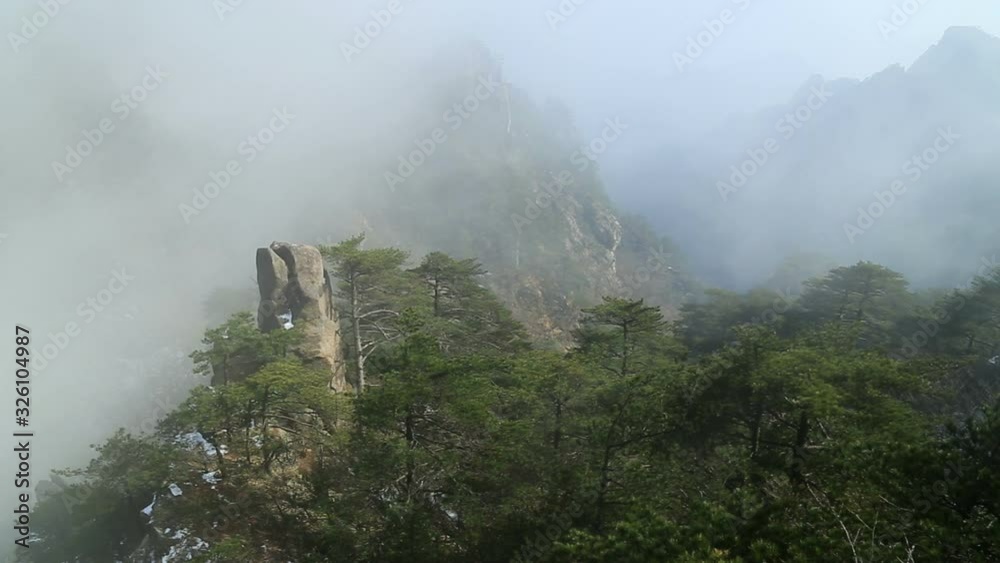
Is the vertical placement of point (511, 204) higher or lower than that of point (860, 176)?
higher

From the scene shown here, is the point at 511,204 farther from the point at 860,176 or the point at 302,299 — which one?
the point at 302,299

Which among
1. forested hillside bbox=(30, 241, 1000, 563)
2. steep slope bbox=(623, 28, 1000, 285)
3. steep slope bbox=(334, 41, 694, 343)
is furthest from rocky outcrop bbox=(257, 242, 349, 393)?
steep slope bbox=(623, 28, 1000, 285)

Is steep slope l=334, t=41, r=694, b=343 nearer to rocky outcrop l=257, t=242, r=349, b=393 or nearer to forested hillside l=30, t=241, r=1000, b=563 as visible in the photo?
rocky outcrop l=257, t=242, r=349, b=393

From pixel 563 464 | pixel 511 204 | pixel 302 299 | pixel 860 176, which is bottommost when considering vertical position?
pixel 563 464

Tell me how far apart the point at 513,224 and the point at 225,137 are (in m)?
43.3

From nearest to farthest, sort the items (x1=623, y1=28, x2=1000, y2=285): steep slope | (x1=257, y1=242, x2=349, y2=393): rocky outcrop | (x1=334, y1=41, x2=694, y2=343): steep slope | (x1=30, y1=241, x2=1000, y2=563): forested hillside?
(x1=30, y1=241, x2=1000, y2=563): forested hillside → (x1=257, y1=242, x2=349, y2=393): rocky outcrop → (x1=623, y1=28, x2=1000, y2=285): steep slope → (x1=334, y1=41, x2=694, y2=343): steep slope

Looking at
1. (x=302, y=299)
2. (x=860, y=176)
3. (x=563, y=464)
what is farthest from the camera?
(x=860, y=176)

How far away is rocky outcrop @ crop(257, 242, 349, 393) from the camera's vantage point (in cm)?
2080

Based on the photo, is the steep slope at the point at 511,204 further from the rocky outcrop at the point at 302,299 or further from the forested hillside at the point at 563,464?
the forested hillside at the point at 563,464

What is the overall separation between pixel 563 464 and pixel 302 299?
14.5 m

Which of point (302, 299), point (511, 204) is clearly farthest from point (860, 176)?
point (302, 299)

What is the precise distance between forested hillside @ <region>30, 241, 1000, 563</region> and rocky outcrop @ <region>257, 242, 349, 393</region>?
2735mm

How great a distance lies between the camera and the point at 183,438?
15.7 m

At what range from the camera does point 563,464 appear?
35.3 feet
